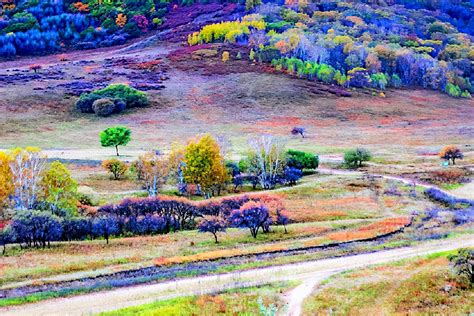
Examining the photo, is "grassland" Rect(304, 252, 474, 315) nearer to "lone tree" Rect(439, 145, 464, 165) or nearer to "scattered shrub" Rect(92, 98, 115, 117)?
"lone tree" Rect(439, 145, 464, 165)

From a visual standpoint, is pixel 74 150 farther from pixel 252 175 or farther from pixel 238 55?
pixel 238 55

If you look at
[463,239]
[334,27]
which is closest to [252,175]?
[463,239]

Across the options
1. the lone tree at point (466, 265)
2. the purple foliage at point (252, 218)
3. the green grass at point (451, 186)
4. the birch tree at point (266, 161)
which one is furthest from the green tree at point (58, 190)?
the green grass at point (451, 186)

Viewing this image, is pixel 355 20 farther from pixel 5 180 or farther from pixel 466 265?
pixel 466 265

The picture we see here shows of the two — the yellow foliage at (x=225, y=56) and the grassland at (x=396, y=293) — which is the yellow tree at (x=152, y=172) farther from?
the yellow foliage at (x=225, y=56)

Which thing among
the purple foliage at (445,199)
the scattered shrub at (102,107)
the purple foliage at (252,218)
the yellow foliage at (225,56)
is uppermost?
the yellow foliage at (225,56)

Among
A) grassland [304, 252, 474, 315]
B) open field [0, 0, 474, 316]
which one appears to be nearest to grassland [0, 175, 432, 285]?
open field [0, 0, 474, 316]

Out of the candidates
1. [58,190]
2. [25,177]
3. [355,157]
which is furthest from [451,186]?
[25,177]
